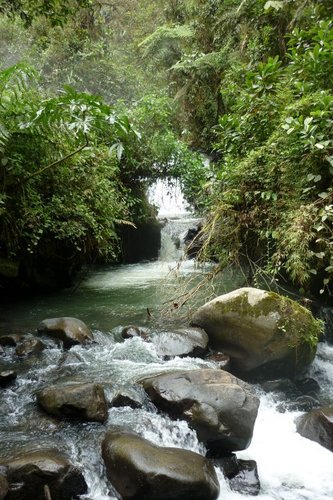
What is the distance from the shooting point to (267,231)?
5406 mm

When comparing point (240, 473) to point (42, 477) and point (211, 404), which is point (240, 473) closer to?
point (211, 404)

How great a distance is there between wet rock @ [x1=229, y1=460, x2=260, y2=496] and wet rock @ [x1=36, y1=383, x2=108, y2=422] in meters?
1.21

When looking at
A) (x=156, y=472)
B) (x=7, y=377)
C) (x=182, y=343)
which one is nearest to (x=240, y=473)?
(x=156, y=472)

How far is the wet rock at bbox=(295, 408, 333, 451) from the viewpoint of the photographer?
12.3 ft

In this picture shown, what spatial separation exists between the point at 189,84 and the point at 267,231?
35.5ft

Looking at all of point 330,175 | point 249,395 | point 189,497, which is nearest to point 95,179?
point 330,175

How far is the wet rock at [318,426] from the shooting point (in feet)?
12.3

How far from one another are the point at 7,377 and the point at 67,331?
1.20 m

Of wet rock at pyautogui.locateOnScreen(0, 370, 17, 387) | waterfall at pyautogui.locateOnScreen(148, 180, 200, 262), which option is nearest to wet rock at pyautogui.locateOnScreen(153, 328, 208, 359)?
wet rock at pyautogui.locateOnScreen(0, 370, 17, 387)

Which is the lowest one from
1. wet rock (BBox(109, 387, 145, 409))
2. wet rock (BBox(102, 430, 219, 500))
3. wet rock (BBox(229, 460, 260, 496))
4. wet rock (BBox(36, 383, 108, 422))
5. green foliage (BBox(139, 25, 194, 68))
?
wet rock (BBox(229, 460, 260, 496))

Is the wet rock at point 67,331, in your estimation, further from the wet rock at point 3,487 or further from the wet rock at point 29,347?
the wet rock at point 3,487

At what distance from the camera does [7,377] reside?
4.11 metres

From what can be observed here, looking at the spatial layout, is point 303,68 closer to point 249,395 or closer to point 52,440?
point 249,395

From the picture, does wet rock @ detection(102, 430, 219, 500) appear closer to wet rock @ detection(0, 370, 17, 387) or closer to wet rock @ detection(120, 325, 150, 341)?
wet rock @ detection(0, 370, 17, 387)
